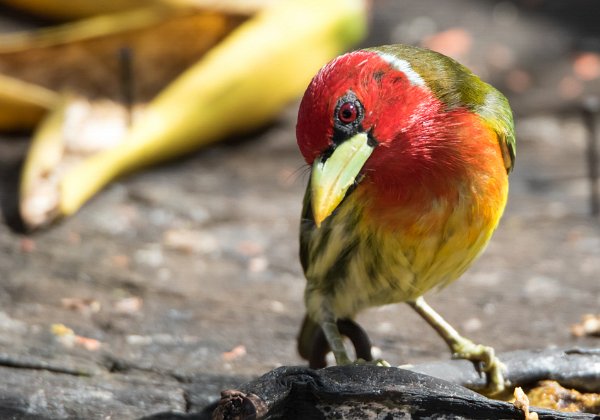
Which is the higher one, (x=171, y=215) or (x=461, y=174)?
(x=171, y=215)

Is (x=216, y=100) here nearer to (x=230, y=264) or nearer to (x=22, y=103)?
(x=22, y=103)

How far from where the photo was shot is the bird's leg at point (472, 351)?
2.53 m

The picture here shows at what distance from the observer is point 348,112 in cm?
210

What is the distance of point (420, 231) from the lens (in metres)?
2.40

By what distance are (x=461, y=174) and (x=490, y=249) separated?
2.03m

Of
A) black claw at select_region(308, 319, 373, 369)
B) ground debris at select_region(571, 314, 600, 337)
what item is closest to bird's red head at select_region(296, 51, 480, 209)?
black claw at select_region(308, 319, 373, 369)

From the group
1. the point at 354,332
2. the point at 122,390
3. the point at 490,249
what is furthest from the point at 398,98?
the point at 490,249

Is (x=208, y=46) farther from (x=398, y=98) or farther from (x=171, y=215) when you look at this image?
(x=398, y=98)

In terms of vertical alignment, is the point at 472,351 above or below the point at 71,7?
below

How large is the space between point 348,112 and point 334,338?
30.7 inches

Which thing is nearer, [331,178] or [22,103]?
[331,178]

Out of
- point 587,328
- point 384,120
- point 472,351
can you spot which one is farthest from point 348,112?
point 587,328

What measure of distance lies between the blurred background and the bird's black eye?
107cm

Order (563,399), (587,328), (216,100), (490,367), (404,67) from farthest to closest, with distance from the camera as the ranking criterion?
(216,100) < (587,328) < (490,367) < (563,399) < (404,67)
